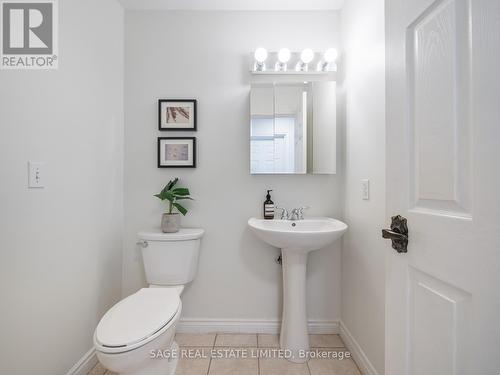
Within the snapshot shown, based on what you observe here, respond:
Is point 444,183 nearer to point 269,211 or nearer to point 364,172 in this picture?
point 364,172

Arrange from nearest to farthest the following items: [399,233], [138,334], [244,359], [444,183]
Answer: [444,183] < [399,233] < [138,334] < [244,359]

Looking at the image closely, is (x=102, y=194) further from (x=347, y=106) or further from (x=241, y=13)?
(x=347, y=106)

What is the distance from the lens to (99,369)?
1459mm

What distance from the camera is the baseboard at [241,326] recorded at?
69.8 inches

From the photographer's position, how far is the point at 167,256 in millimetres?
1594

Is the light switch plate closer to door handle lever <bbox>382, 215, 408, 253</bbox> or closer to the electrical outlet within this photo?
door handle lever <bbox>382, 215, 408, 253</bbox>

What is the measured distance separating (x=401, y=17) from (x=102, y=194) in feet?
5.69

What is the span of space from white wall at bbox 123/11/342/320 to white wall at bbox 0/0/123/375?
0.25 meters

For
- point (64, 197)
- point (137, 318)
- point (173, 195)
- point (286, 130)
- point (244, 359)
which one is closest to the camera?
point (137, 318)

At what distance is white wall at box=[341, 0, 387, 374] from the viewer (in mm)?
1260

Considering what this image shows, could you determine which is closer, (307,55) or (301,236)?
(301,236)

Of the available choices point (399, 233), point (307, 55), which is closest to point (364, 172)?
point (399, 233)

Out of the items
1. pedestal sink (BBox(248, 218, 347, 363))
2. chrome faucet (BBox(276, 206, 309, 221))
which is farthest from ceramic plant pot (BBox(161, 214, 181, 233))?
chrome faucet (BBox(276, 206, 309, 221))

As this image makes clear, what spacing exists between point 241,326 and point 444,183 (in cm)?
166
